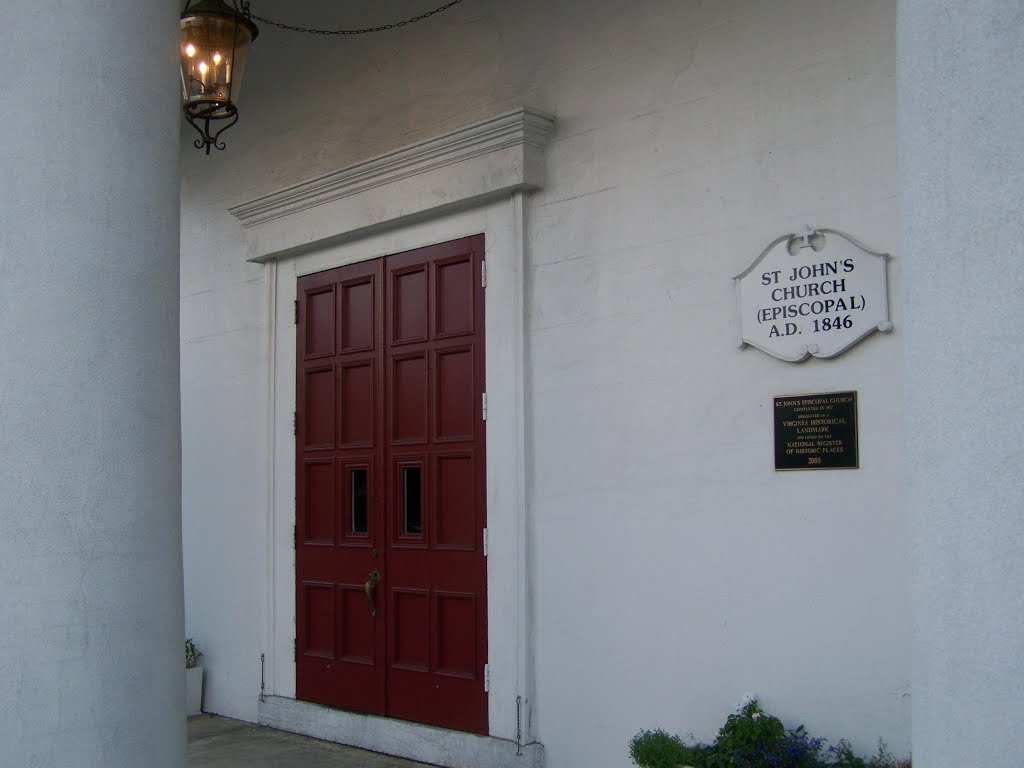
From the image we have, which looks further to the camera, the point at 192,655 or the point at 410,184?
the point at 192,655

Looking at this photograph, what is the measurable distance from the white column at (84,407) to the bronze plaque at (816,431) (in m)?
2.43

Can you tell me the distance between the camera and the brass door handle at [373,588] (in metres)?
6.36

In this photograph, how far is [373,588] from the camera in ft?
20.9

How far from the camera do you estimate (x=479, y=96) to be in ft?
19.6

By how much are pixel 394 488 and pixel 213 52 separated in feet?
8.31

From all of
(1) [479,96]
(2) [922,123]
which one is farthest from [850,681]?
(1) [479,96]

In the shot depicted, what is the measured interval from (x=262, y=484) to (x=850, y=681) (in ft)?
13.7

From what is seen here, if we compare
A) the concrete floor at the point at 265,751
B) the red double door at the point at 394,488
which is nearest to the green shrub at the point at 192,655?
the concrete floor at the point at 265,751

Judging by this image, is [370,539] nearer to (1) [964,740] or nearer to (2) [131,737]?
(2) [131,737]

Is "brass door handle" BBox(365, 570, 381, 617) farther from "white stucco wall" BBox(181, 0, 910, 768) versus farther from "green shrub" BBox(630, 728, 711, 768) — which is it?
"green shrub" BBox(630, 728, 711, 768)

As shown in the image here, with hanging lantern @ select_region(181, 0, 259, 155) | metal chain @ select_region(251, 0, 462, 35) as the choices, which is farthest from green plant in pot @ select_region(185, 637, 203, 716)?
metal chain @ select_region(251, 0, 462, 35)

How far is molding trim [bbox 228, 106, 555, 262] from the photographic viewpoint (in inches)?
217

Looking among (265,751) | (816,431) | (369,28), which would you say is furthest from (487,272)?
(265,751)

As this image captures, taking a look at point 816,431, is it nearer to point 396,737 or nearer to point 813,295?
point 813,295
